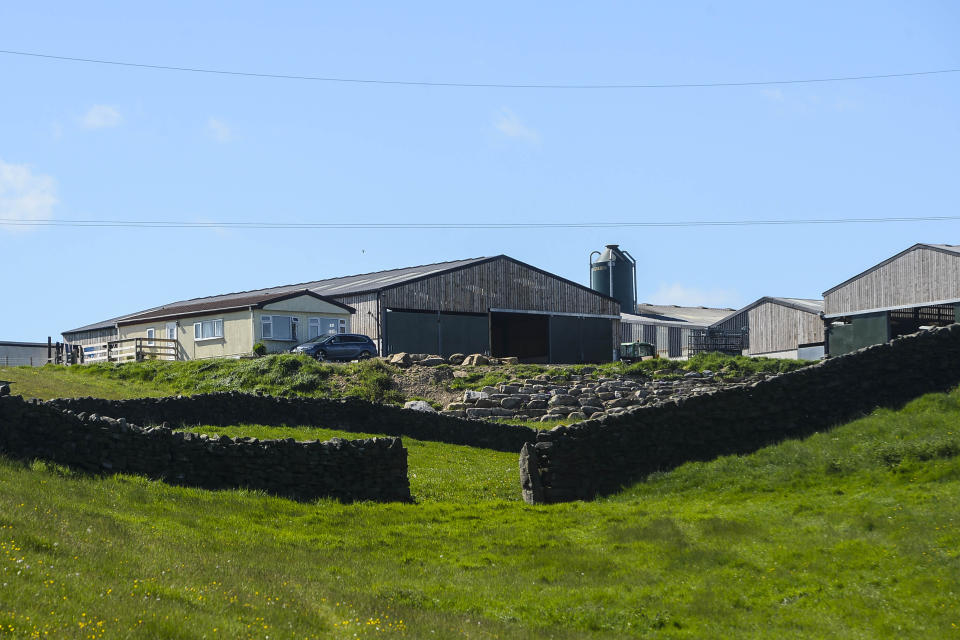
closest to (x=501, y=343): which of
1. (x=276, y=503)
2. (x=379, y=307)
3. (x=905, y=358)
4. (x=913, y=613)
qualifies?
(x=379, y=307)

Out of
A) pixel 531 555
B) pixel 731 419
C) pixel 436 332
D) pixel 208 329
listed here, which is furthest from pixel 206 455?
pixel 436 332

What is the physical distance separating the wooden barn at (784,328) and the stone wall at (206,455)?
50217mm

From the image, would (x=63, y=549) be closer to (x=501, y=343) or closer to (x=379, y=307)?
Result: (x=379, y=307)

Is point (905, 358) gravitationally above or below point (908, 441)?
above

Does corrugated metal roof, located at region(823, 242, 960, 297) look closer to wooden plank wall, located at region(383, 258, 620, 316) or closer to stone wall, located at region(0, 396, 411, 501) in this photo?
wooden plank wall, located at region(383, 258, 620, 316)

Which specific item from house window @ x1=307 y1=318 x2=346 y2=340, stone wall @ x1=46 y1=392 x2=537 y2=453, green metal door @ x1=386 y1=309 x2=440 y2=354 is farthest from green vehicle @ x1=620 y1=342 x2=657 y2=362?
stone wall @ x1=46 y1=392 x2=537 y2=453

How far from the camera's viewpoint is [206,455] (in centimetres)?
2042

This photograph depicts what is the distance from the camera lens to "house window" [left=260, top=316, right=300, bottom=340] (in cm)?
5247

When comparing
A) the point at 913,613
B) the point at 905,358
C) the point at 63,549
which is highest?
the point at 905,358

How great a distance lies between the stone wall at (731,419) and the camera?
73.9 ft

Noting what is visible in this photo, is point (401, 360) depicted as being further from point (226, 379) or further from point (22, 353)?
point (22, 353)

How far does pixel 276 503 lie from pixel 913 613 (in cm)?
1208

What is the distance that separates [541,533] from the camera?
61.4ft

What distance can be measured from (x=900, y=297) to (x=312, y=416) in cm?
4201
